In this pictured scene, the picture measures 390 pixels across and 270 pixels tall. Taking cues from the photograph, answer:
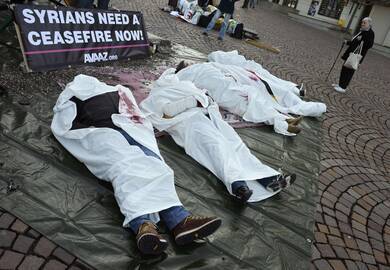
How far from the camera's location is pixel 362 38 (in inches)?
302

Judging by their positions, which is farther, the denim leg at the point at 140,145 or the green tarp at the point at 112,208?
the denim leg at the point at 140,145

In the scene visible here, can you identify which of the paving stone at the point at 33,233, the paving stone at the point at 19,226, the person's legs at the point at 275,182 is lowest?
the paving stone at the point at 33,233

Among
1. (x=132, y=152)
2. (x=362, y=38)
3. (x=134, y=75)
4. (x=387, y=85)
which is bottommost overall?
(x=387, y=85)

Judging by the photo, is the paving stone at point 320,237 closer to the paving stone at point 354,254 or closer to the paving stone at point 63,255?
the paving stone at point 354,254

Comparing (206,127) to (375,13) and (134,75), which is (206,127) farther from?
(375,13)

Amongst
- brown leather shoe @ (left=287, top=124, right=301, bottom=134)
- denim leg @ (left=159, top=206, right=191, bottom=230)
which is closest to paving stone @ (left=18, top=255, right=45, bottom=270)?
denim leg @ (left=159, top=206, right=191, bottom=230)

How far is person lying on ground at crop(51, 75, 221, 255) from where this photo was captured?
2.27 meters

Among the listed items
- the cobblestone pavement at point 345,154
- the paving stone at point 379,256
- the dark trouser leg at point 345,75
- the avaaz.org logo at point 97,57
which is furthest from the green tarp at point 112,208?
the dark trouser leg at point 345,75

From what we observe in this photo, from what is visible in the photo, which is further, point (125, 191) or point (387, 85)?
point (387, 85)

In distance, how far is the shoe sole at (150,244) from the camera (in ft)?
6.84

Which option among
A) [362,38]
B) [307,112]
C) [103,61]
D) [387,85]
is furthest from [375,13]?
[103,61]

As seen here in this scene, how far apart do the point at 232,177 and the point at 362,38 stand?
6456 mm

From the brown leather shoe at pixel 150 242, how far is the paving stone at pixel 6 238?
2.60 feet

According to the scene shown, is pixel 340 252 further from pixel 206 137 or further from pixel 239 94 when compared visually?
pixel 239 94
